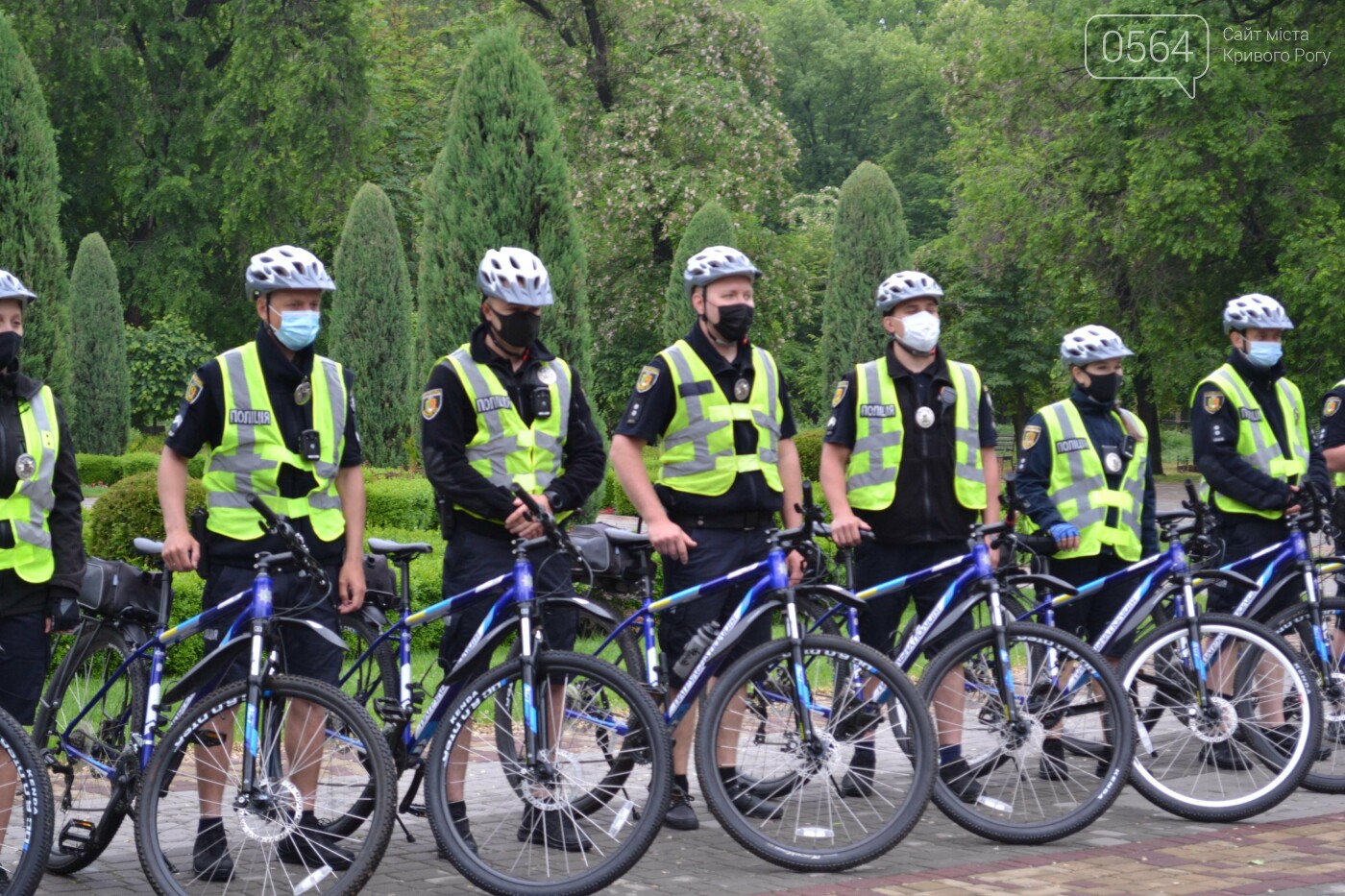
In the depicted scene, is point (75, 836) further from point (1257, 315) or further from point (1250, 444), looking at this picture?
point (1257, 315)

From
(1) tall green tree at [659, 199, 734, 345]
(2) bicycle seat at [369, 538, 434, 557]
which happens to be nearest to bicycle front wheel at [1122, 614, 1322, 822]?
(2) bicycle seat at [369, 538, 434, 557]

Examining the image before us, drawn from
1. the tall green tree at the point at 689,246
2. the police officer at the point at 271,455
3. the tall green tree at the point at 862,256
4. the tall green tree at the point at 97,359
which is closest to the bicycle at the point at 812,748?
the police officer at the point at 271,455

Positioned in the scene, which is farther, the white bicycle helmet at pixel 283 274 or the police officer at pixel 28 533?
the white bicycle helmet at pixel 283 274

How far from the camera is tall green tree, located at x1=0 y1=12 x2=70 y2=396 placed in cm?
2275

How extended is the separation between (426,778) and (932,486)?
2.56m

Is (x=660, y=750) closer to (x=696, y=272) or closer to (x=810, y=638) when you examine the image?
(x=810, y=638)

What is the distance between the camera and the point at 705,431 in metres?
6.90

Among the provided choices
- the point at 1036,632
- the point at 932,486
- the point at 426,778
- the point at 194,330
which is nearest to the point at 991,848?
the point at 1036,632

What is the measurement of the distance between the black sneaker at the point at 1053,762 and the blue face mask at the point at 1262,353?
8.61 ft

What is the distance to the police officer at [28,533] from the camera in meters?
5.62

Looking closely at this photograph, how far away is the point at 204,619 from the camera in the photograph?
5.89 meters

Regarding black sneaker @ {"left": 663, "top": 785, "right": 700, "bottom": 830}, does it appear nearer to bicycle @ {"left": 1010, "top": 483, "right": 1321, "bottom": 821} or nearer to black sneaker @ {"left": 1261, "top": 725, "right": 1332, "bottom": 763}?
bicycle @ {"left": 1010, "top": 483, "right": 1321, "bottom": 821}

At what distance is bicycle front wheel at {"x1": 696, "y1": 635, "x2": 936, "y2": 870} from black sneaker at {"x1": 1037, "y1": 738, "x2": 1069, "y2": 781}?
70 cm

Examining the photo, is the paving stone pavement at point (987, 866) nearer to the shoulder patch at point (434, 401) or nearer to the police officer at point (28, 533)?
the police officer at point (28, 533)
